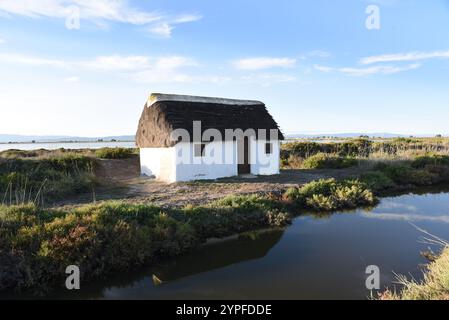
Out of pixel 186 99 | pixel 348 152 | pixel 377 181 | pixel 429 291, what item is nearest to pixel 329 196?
pixel 377 181

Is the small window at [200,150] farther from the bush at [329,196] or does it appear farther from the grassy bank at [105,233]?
the grassy bank at [105,233]

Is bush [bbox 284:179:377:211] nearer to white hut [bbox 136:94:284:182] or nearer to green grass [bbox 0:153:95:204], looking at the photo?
white hut [bbox 136:94:284:182]

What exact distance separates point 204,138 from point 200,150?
2.04ft

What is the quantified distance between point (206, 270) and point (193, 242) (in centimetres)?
150

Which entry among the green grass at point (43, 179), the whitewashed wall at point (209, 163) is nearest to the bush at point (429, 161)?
the whitewashed wall at point (209, 163)

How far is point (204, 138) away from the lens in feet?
58.4

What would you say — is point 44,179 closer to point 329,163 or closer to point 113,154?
point 113,154

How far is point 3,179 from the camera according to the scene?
50.7ft

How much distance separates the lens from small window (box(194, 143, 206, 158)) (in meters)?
17.7

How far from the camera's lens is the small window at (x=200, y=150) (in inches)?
698

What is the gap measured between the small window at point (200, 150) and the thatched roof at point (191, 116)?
0.71 metres

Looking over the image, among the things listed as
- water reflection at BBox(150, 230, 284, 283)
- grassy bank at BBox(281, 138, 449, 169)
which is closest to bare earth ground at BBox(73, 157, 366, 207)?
water reflection at BBox(150, 230, 284, 283)
